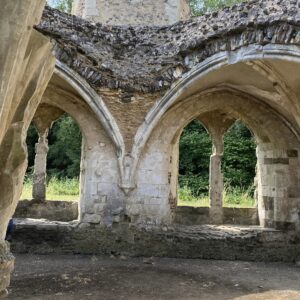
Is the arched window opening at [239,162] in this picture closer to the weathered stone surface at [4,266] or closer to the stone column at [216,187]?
the stone column at [216,187]

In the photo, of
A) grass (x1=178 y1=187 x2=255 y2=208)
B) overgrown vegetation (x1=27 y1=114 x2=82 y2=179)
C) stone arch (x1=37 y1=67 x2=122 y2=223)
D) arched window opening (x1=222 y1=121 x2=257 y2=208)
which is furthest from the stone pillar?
overgrown vegetation (x1=27 y1=114 x2=82 y2=179)

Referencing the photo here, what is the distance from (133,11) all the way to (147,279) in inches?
370

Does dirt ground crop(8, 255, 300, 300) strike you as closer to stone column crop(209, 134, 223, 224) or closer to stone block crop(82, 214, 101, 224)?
stone block crop(82, 214, 101, 224)

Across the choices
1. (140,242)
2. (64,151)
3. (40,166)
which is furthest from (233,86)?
(64,151)

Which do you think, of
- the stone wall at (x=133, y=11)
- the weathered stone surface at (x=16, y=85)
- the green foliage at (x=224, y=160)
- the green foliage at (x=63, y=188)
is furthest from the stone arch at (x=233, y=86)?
the green foliage at (x=224, y=160)

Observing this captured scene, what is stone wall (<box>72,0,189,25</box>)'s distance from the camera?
43.3ft

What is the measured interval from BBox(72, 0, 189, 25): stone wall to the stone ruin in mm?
4382

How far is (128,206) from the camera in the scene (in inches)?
325

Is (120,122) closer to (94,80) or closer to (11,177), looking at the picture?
(94,80)

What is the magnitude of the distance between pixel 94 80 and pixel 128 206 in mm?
2517

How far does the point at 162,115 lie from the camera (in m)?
8.38

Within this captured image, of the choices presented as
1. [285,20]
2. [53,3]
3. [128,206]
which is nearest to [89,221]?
[128,206]

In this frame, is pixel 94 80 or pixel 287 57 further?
pixel 94 80

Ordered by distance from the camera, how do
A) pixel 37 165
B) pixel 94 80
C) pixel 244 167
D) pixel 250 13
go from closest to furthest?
pixel 250 13 < pixel 94 80 < pixel 37 165 < pixel 244 167
